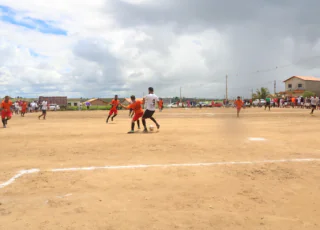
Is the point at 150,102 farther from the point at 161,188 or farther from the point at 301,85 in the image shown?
the point at 301,85

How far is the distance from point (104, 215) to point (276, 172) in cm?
357

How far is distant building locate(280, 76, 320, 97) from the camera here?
6047cm

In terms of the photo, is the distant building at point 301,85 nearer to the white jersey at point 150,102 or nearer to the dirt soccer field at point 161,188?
the white jersey at point 150,102

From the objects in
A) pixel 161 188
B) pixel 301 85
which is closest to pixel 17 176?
pixel 161 188

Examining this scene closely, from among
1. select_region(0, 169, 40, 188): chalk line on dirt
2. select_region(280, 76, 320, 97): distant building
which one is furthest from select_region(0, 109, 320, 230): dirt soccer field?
select_region(280, 76, 320, 97): distant building

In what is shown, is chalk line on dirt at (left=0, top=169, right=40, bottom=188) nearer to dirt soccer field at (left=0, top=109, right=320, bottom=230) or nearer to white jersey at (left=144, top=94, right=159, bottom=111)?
dirt soccer field at (left=0, top=109, right=320, bottom=230)

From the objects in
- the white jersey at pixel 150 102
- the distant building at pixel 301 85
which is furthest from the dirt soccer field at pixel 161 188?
the distant building at pixel 301 85

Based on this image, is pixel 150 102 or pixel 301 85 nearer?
pixel 150 102

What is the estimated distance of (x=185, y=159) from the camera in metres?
6.75

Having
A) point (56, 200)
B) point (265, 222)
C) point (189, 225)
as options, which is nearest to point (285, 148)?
point (265, 222)

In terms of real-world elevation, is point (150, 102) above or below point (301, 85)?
below

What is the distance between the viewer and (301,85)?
6206 cm

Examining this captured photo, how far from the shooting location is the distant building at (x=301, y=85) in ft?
198

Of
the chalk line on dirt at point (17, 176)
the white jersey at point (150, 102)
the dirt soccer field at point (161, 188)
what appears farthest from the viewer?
the white jersey at point (150, 102)
